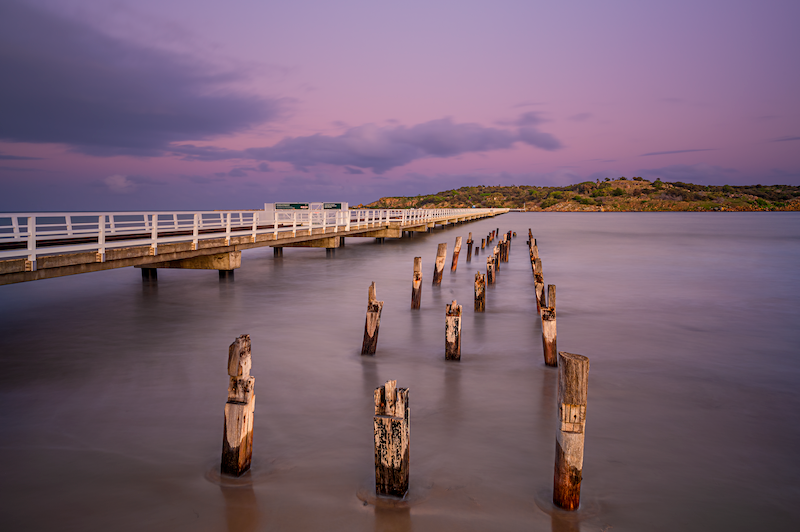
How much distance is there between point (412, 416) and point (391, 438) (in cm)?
273

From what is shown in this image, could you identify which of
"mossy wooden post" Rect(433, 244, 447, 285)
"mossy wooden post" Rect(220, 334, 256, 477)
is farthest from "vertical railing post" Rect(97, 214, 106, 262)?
"mossy wooden post" Rect(433, 244, 447, 285)

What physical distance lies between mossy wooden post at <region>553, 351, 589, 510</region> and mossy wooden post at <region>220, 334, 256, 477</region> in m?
2.88

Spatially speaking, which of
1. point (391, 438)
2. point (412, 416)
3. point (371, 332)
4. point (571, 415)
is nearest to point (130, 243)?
point (371, 332)

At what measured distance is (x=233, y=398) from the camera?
17.3ft

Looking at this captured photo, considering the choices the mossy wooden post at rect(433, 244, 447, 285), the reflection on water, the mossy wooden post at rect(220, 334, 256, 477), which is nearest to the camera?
the reflection on water

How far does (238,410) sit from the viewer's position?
17.3 ft

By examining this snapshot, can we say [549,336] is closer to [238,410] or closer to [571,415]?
[571,415]

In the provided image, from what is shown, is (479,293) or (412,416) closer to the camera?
(412,416)

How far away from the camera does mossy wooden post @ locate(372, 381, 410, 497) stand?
4781mm

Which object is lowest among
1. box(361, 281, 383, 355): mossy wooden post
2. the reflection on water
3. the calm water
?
the reflection on water

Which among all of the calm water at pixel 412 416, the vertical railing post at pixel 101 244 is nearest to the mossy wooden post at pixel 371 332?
the calm water at pixel 412 416

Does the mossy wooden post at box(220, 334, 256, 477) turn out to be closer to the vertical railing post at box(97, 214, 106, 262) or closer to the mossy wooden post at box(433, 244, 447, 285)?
the vertical railing post at box(97, 214, 106, 262)

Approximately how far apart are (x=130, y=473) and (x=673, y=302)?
1679 cm

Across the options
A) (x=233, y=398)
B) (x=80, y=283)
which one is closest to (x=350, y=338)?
(x=233, y=398)
